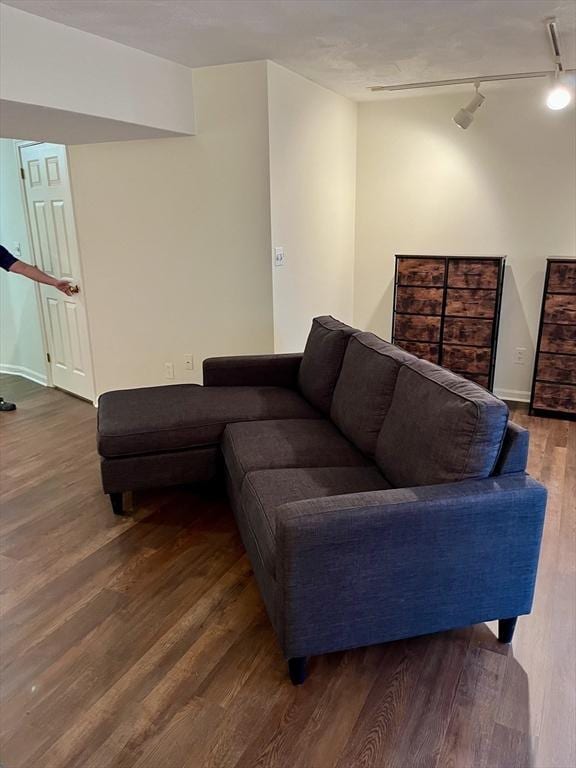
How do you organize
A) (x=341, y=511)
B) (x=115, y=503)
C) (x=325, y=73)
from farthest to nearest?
(x=325, y=73), (x=115, y=503), (x=341, y=511)

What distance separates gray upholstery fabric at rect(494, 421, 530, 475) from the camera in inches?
73.4

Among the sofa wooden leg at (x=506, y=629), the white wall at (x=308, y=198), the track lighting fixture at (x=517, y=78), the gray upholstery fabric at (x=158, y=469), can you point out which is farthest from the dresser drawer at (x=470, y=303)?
the sofa wooden leg at (x=506, y=629)

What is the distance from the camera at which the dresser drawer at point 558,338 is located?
3994mm

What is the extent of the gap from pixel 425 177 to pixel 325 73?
132 centimetres

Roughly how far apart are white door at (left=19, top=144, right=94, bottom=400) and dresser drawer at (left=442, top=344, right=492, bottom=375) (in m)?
2.80

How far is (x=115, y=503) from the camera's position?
2871 mm

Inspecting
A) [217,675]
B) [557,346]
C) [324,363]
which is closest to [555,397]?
[557,346]

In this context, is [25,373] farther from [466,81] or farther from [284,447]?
[466,81]

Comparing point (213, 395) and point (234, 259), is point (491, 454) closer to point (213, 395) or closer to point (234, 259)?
point (213, 395)

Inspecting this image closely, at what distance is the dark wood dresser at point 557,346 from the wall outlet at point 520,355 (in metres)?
0.38

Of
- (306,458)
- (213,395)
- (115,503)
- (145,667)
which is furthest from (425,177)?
(145,667)

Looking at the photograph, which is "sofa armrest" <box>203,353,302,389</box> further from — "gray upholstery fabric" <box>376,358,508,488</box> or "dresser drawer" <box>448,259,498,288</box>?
"dresser drawer" <box>448,259,498,288</box>

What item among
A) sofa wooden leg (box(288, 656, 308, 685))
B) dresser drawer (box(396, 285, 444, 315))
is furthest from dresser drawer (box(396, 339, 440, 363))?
sofa wooden leg (box(288, 656, 308, 685))

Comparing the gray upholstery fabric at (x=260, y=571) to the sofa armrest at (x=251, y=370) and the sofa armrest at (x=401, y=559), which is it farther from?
the sofa armrest at (x=251, y=370)
